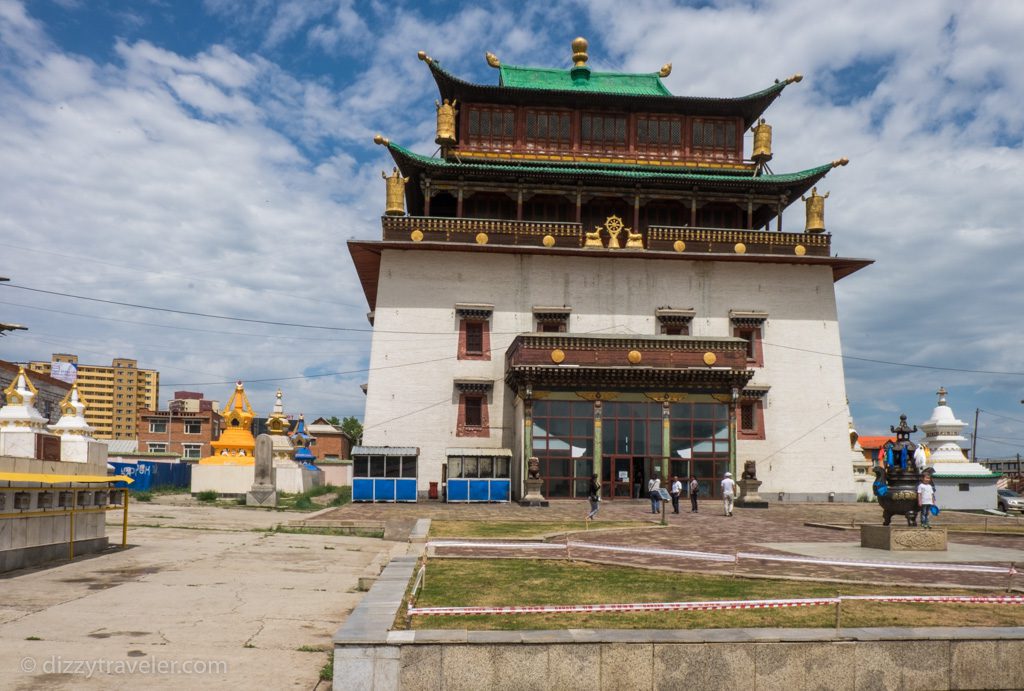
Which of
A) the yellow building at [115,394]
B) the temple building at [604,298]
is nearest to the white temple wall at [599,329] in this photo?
the temple building at [604,298]

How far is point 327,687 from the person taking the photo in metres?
7.21

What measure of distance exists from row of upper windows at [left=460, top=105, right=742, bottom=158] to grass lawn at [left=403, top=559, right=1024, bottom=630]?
104 feet

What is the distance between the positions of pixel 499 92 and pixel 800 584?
115ft

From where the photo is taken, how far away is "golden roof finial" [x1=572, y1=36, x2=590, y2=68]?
46.5 metres

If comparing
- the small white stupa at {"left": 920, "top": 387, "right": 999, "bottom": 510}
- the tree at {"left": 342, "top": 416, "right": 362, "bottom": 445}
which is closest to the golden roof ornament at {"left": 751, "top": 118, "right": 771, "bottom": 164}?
the small white stupa at {"left": 920, "top": 387, "right": 999, "bottom": 510}

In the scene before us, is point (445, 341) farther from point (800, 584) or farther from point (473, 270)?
point (800, 584)

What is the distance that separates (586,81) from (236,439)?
89.3 feet

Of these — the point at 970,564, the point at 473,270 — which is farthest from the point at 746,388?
the point at 970,564

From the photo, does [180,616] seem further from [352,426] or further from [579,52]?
[352,426]

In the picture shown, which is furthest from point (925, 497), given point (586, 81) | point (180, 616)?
point (586, 81)

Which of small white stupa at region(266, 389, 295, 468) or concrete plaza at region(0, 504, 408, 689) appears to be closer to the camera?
concrete plaza at region(0, 504, 408, 689)

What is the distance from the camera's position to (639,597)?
406 inches

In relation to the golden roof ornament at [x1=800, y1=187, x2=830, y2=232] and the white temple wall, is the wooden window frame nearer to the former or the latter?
the white temple wall

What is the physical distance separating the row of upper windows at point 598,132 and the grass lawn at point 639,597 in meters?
31.8
